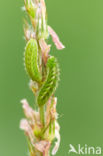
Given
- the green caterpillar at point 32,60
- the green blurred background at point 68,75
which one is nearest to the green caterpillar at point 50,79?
the green caterpillar at point 32,60

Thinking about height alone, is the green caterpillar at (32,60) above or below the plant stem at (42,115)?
above

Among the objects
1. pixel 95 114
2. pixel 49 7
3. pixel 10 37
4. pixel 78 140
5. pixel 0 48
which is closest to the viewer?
pixel 78 140

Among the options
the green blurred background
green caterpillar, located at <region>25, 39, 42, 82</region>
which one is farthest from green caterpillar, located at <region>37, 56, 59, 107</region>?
the green blurred background

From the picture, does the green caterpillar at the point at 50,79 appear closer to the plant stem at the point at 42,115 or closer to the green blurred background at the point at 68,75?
the plant stem at the point at 42,115

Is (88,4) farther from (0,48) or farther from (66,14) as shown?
(0,48)

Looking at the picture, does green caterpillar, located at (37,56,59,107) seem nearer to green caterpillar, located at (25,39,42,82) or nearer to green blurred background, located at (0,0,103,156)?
green caterpillar, located at (25,39,42,82)

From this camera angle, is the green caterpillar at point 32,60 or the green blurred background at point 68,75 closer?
the green caterpillar at point 32,60

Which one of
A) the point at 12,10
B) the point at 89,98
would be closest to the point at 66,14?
the point at 12,10
